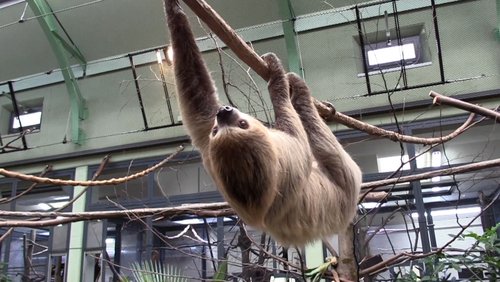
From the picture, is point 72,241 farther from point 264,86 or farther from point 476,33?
point 476,33

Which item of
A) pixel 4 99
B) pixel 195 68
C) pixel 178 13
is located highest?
pixel 4 99

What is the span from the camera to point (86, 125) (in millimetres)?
11289

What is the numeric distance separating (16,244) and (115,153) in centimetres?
462

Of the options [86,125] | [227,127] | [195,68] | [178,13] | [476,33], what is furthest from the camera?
[86,125]

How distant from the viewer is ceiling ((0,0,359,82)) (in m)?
10.3

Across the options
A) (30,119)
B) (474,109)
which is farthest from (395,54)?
(30,119)

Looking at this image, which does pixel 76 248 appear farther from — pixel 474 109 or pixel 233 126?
pixel 474 109

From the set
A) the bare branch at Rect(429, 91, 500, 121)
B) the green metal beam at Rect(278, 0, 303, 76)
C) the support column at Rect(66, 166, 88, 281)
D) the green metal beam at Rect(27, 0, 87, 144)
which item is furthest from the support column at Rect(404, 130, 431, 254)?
the green metal beam at Rect(27, 0, 87, 144)

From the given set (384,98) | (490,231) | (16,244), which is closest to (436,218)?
(384,98)

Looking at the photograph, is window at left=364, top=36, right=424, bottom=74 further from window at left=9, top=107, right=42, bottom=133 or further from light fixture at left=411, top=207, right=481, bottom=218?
window at left=9, top=107, right=42, bottom=133

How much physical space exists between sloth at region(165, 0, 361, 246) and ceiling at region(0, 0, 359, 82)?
7.01 m

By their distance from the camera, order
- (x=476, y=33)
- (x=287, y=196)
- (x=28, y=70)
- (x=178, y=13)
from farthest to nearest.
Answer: (x=28, y=70) → (x=476, y=33) → (x=178, y=13) → (x=287, y=196)

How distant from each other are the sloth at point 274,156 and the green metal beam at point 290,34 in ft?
20.6

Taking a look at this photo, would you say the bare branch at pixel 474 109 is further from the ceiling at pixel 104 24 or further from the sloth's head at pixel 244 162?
the ceiling at pixel 104 24
